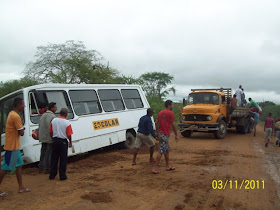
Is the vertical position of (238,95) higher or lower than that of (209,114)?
higher

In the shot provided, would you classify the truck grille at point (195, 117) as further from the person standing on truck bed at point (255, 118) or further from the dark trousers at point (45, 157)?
the dark trousers at point (45, 157)

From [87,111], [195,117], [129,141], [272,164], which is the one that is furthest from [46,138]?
[195,117]

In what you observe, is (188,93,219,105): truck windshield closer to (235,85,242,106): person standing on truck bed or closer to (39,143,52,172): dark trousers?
(235,85,242,106): person standing on truck bed

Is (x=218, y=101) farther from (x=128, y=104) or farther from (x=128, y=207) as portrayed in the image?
(x=128, y=207)

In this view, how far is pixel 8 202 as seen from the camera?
5.01 meters

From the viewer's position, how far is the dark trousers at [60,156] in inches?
252

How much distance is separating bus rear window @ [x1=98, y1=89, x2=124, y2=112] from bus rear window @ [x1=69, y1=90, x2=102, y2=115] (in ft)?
1.03

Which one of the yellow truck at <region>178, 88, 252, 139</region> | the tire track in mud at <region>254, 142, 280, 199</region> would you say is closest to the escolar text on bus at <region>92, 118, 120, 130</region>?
the yellow truck at <region>178, 88, 252, 139</region>

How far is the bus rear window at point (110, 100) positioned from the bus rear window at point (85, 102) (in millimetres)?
314

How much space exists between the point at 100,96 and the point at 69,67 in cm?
1475

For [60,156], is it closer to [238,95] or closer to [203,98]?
[203,98]

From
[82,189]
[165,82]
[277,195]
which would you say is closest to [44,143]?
[82,189]
